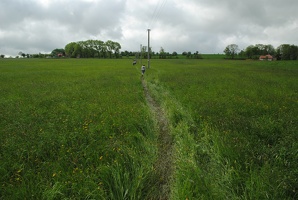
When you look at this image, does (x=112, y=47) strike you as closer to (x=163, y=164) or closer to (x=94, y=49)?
(x=94, y=49)

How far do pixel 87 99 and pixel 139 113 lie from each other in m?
4.16

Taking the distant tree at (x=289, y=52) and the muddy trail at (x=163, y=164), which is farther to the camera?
the distant tree at (x=289, y=52)

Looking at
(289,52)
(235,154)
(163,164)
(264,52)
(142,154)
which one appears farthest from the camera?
(264,52)

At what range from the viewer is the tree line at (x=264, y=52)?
344ft

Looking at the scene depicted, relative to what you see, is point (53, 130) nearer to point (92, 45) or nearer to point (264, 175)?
point (264, 175)

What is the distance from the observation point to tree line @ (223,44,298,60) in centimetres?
10471

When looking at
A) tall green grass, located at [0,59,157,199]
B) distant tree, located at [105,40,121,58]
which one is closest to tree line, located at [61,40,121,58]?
distant tree, located at [105,40,121,58]

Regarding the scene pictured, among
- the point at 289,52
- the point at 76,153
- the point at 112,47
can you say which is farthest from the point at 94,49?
the point at 76,153

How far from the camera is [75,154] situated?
4.88 metres

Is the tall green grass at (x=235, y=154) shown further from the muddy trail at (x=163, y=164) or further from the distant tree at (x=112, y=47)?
the distant tree at (x=112, y=47)

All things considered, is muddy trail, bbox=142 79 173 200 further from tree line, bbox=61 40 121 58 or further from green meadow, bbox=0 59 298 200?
tree line, bbox=61 40 121 58

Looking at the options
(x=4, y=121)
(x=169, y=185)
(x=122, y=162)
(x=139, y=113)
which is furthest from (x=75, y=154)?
(x=4, y=121)

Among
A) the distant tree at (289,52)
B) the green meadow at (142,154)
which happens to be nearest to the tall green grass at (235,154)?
the green meadow at (142,154)

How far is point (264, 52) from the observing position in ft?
461
